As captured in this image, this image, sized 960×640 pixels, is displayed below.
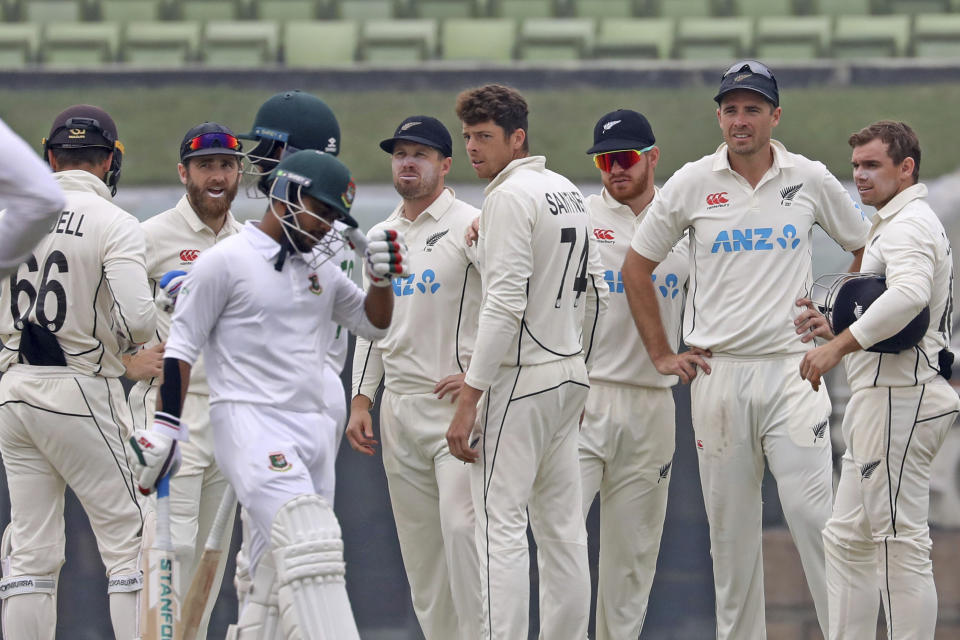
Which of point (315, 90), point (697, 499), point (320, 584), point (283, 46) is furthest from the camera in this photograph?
point (283, 46)

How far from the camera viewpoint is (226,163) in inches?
229

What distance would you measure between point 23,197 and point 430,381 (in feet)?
9.47

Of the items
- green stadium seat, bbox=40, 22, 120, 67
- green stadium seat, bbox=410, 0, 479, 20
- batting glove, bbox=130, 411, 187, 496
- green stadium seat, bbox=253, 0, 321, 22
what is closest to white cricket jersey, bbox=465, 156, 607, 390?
batting glove, bbox=130, 411, 187, 496

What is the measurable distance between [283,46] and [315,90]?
1674 millimetres

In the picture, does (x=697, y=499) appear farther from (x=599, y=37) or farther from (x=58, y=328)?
(x=599, y=37)

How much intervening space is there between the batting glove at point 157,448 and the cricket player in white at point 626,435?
213cm

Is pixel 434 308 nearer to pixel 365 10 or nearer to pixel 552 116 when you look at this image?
pixel 552 116

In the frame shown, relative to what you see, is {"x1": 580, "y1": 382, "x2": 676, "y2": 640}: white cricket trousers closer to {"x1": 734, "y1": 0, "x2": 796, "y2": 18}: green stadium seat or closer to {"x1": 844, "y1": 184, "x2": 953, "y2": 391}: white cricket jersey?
{"x1": 844, "y1": 184, "x2": 953, "y2": 391}: white cricket jersey

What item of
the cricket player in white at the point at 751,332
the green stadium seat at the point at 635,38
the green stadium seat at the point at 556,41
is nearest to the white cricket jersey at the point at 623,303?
the cricket player in white at the point at 751,332

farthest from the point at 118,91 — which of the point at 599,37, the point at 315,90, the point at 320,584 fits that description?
the point at 320,584

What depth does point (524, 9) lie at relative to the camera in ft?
43.8

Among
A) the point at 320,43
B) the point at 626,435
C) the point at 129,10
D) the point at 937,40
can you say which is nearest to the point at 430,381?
the point at 626,435

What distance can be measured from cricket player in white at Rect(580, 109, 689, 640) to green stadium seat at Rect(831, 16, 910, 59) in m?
7.00

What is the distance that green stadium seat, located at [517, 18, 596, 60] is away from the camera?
40.2 feet
